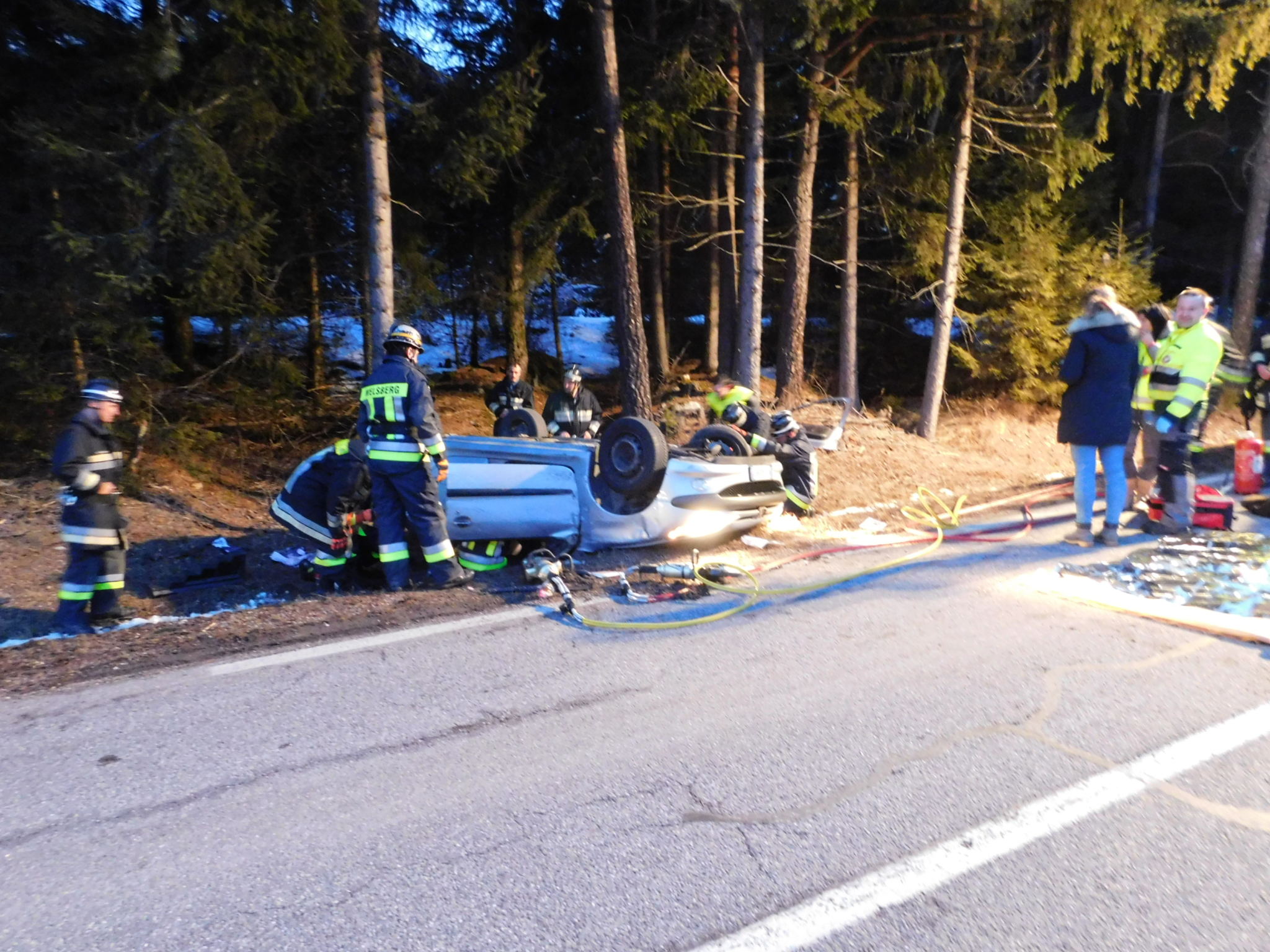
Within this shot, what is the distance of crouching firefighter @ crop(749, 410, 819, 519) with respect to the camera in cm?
788

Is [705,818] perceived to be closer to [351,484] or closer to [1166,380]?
[351,484]

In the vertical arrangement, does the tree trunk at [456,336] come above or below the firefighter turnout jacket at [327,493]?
above

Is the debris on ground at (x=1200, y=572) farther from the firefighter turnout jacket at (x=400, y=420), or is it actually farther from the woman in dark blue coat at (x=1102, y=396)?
the firefighter turnout jacket at (x=400, y=420)

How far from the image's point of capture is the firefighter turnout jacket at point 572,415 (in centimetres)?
952

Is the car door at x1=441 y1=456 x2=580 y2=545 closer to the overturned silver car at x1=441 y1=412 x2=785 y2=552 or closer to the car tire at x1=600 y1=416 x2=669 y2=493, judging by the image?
the overturned silver car at x1=441 y1=412 x2=785 y2=552

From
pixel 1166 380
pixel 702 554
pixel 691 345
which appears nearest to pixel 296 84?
pixel 702 554

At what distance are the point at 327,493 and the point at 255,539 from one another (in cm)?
264

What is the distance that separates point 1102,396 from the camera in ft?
21.0

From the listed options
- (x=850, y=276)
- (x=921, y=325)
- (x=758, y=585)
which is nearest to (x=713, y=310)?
(x=850, y=276)

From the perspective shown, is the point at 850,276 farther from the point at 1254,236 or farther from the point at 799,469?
the point at 1254,236

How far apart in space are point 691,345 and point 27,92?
47.4 feet

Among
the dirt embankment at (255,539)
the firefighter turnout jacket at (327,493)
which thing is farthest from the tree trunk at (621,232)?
the firefighter turnout jacket at (327,493)

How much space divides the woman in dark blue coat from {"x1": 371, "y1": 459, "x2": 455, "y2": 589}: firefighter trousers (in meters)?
4.82

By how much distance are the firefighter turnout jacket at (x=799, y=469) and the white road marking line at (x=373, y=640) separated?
3.27 meters
